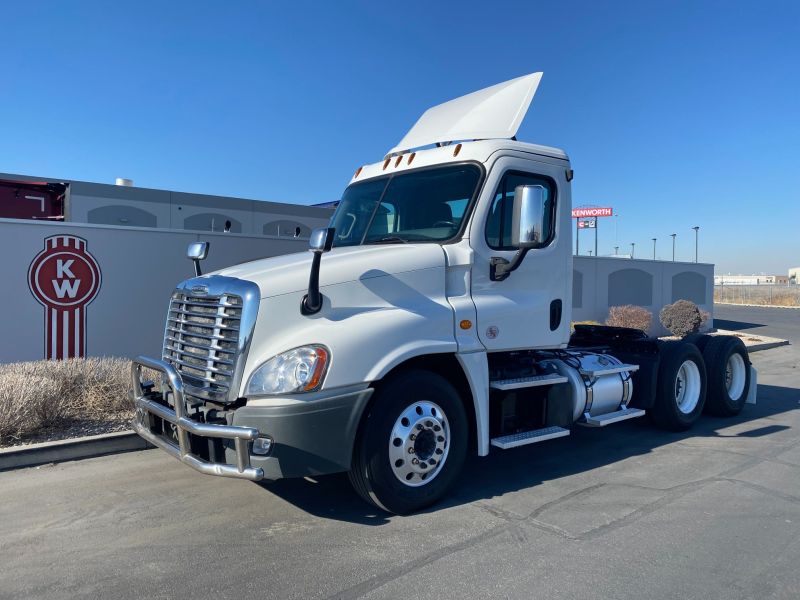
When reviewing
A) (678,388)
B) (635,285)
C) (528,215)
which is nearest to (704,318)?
(635,285)

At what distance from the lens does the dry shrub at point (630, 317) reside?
18000 mm

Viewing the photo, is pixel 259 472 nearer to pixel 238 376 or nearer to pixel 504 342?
pixel 238 376

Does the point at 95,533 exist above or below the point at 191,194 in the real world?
below

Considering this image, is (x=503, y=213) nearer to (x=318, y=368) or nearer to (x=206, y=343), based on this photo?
(x=318, y=368)

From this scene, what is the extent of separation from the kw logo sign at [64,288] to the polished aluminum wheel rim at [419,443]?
619cm

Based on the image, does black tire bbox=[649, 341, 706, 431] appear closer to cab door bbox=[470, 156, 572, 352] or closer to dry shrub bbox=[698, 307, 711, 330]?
cab door bbox=[470, 156, 572, 352]

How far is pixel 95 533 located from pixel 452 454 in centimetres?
255

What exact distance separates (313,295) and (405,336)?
73 cm

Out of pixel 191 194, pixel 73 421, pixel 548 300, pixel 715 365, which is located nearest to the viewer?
pixel 548 300

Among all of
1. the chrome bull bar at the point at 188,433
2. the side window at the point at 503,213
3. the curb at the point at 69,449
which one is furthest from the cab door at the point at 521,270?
the curb at the point at 69,449

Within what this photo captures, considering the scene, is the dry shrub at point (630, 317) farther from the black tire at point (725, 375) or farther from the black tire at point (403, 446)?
the black tire at point (403, 446)

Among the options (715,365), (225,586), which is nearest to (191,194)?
(715,365)

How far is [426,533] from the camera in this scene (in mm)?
4199

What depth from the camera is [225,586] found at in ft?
11.4
